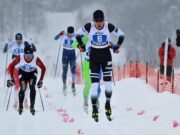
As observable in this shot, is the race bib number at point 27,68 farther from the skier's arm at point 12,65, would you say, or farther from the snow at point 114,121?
the snow at point 114,121

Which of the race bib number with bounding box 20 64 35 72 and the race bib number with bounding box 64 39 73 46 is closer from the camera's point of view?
the race bib number with bounding box 20 64 35 72

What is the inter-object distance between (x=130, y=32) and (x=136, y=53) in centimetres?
1344

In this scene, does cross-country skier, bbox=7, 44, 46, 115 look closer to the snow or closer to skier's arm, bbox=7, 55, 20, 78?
skier's arm, bbox=7, 55, 20, 78

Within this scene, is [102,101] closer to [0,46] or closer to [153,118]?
[153,118]

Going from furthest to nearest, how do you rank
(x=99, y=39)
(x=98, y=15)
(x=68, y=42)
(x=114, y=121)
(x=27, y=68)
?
(x=68, y=42), (x=27, y=68), (x=114, y=121), (x=99, y=39), (x=98, y=15)

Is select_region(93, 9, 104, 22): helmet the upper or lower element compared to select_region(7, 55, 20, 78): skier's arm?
upper

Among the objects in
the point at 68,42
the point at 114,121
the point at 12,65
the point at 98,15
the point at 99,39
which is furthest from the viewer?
the point at 68,42

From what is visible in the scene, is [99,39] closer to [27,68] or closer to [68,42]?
[27,68]

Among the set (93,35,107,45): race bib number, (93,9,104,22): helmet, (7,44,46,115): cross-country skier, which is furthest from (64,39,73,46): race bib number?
(93,9,104,22): helmet

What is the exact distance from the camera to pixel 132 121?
1199 centimetres

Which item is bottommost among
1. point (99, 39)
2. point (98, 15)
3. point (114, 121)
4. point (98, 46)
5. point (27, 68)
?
point (114, 121)

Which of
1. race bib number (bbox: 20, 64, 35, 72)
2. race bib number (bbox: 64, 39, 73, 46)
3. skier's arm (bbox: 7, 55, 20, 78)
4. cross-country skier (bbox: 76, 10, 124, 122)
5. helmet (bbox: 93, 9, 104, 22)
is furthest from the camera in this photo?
race bib number (bbox: 64, 39, 73, 46)

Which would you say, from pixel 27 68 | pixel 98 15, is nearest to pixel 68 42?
pixel 27 68

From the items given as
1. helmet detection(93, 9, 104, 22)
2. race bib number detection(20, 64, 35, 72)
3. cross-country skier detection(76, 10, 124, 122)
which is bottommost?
race bib number detection(20, 64, 35, 72)
